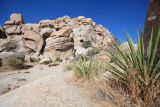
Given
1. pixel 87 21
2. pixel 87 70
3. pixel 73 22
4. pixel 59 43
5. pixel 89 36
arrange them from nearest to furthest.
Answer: pixel 87 70, pixel 59 43, pixel 89 36, pixel 87 21, pixel 73 22

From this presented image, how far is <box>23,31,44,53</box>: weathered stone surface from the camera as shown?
2875cm

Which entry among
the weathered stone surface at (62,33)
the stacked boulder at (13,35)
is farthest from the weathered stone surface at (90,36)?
the stacked boulder at (13,35)

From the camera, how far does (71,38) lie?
105 feet

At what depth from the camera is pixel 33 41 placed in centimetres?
2928

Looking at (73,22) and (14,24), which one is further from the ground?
(73,22)

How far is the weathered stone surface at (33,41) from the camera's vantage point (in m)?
28.8

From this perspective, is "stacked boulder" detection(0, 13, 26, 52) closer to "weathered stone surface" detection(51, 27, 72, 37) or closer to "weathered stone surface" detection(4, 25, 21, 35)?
"weathered stone surface" detection(4, 25, 21, 35)

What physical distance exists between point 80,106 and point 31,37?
2635 centimetres

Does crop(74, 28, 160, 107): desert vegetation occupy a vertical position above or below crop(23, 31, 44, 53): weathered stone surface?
below

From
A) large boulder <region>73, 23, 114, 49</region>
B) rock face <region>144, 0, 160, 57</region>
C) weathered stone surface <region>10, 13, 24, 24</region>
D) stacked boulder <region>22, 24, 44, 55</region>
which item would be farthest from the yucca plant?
weathered stone surface <region>10, 13, 24, 24</region>

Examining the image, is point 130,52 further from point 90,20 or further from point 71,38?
point 90,20

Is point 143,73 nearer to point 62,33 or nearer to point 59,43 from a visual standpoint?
point 59,43

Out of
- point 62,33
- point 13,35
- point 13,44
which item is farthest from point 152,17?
point 13,35

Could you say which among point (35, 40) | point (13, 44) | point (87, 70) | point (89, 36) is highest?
point (89, 36)
